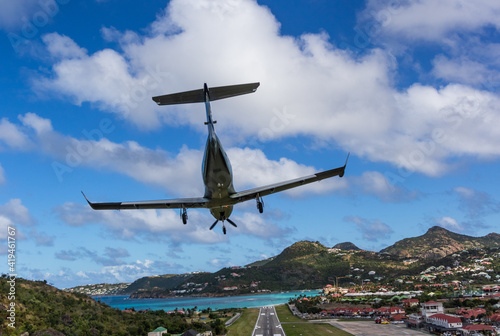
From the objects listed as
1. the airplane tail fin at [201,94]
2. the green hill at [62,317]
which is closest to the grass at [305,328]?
the green hill at [62,317]

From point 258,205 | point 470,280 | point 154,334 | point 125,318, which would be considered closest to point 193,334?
point 154,334

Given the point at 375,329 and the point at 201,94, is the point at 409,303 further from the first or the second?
the point at 201,94

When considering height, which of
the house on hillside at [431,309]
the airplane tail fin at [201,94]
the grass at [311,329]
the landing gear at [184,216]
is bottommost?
the grass at [311,329]

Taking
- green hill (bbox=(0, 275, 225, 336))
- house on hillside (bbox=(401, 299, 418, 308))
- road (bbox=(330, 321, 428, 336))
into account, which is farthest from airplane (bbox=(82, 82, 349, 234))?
house on hillside (bbox=(401, 299, 418, 308))

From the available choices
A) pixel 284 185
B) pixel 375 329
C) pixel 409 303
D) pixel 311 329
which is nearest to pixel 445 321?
pixel 375 329

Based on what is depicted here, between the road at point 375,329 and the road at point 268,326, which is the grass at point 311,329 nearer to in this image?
the road at point 268,326

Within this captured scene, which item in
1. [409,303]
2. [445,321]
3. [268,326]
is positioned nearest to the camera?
[445,321]

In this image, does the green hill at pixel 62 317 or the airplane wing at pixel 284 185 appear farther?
the green hill at pixel 62 317
